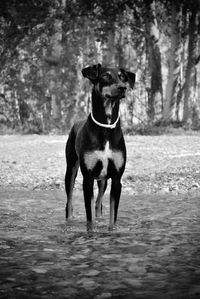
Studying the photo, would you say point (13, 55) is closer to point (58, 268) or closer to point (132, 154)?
point (132, 154)

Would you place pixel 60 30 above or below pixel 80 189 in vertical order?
above

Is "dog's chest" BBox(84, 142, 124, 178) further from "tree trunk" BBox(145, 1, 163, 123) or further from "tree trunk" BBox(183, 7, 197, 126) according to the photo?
"tree trunk" BBox(183, 7, 197, 126)

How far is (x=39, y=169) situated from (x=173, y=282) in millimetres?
9584

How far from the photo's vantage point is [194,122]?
82.7ft

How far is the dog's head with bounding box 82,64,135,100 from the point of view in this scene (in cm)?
607

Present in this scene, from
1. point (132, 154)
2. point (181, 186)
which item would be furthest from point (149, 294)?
point (132, 154)

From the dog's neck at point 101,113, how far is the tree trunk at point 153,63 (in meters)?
19.4

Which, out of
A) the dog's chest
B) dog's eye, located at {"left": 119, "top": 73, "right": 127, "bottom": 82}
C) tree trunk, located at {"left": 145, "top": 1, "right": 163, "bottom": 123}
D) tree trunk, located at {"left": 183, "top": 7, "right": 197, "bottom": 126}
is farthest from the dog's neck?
tree trunk, located at {"left": 183, "top": 7, "right": 197, "bottom": 126}

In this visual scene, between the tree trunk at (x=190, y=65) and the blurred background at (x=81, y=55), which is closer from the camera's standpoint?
the blurred background at (x=81, y=55)

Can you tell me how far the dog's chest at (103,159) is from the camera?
6.20 m

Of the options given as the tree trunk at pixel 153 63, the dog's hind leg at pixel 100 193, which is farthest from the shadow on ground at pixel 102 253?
the tree trunk at pixel 153 63

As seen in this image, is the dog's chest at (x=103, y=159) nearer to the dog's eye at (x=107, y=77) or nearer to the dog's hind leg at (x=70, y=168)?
the dog's eye at (x=107, y=77)

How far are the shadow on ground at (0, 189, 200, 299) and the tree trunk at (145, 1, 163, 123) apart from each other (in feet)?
57.9

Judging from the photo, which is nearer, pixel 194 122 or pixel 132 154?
pixel 132 154
